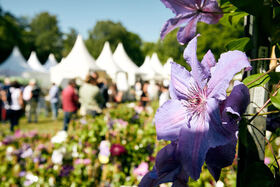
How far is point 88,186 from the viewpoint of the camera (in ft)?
7.45

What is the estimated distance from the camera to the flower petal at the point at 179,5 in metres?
0.51

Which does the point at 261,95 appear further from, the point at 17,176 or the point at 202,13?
the point at 17,176

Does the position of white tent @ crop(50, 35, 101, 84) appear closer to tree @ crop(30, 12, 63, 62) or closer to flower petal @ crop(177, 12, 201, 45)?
flower petal @ crop(177, 12, 201, 45)

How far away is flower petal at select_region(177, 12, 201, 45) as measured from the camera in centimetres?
55

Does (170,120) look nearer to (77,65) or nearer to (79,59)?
(77,65)

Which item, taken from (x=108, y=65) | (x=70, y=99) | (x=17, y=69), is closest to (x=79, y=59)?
(x=108, y=65)

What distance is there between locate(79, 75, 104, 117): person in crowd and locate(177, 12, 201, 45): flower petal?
502 centimetres

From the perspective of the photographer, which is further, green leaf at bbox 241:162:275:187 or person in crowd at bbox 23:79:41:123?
person in crowd at bbox 23:79:41:123

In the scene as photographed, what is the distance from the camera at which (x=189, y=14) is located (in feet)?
1.78

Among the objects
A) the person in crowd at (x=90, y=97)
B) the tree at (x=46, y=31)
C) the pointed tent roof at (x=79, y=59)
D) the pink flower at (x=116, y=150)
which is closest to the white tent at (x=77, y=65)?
the pointed tent roof at (x=79, y=59)

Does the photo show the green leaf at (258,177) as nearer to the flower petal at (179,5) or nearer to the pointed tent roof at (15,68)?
the flower petal at (179,5)

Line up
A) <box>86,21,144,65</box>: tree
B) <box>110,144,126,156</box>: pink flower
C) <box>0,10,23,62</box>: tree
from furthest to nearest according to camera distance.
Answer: <box>86,21,144,65</box>: tree
<box>0,10,23,62</box>: tree
<box>110,144,126,156</box>: pink flower

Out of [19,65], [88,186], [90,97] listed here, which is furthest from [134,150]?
[19,65]

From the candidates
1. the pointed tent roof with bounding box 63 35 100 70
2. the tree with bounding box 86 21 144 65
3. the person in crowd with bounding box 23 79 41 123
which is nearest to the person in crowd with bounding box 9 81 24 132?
the person in crowd with bounding box 23 79 41 123
